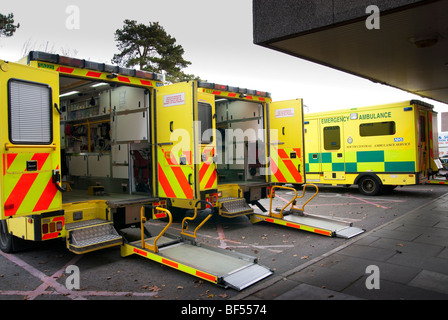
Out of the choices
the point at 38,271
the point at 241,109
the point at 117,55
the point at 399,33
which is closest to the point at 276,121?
the point at 241,109

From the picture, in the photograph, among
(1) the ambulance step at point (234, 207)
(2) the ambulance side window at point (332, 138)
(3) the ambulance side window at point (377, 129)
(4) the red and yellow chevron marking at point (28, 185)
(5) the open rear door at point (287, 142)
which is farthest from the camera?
(2) the ambulance side window at point (332, 138)

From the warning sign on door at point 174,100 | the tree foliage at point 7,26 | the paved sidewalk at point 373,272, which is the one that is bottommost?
the paved sidewalk at point 373,272

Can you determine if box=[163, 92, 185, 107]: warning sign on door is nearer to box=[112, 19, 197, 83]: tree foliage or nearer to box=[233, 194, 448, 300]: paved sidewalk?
box=[233, 194, 448, 300]: paved sidewalk

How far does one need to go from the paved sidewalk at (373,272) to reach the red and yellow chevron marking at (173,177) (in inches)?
98.0

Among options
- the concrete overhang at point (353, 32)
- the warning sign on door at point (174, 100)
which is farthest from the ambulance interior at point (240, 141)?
the concrete overhang at point (353, 32)

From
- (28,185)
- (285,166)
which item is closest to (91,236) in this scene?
(28,185)

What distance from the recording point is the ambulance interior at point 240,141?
8.89 metres

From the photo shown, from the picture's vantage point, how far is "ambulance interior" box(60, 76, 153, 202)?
6762 mm

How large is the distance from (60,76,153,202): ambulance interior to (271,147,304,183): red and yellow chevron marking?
3194 millimetres

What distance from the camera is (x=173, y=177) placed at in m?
6.39

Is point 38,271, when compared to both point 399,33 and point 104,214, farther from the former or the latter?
point 399,33

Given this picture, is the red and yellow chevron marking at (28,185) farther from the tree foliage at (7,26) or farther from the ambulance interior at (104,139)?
the tree foliage at (7,26)

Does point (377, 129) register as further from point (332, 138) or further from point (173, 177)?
point (173, 177)
